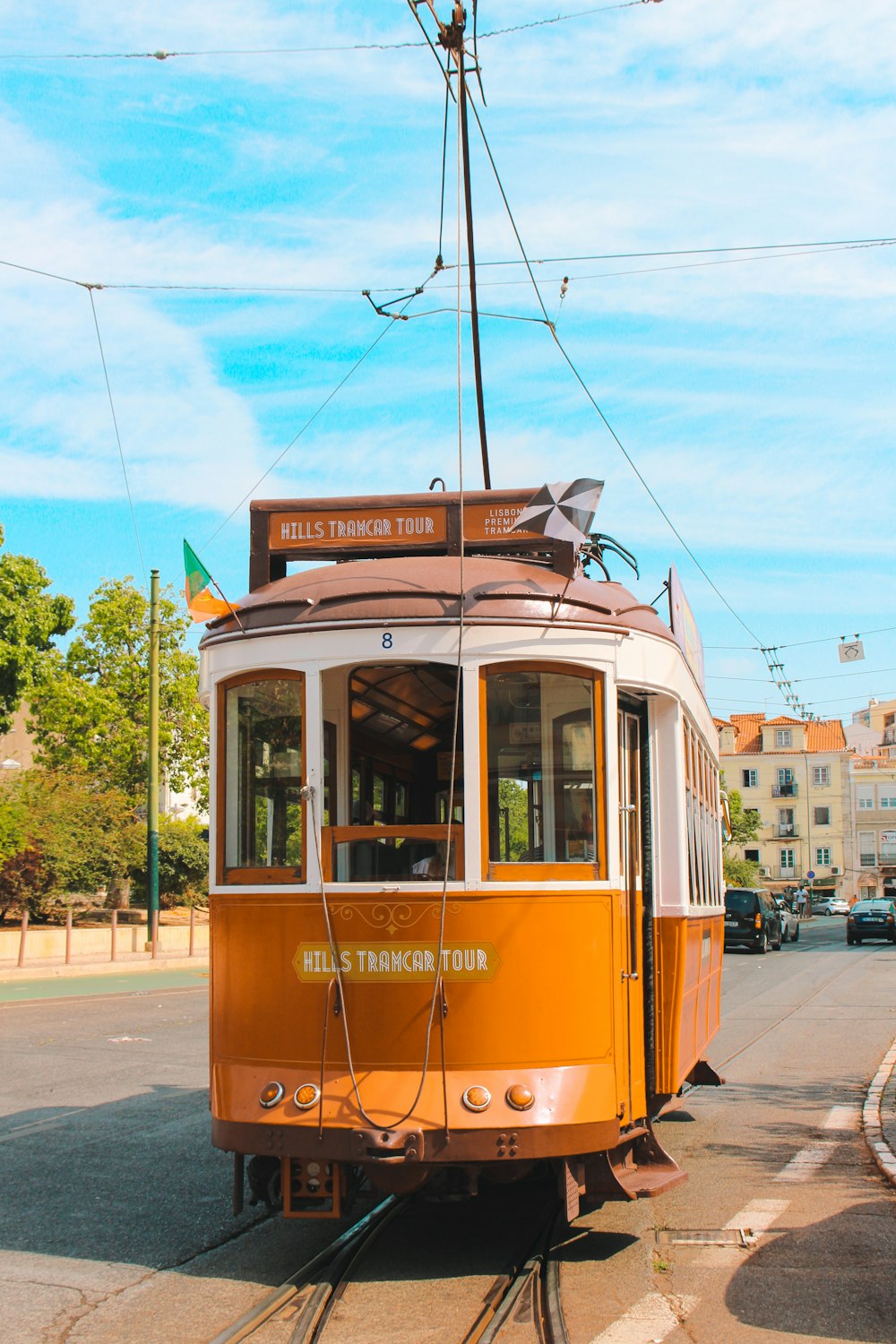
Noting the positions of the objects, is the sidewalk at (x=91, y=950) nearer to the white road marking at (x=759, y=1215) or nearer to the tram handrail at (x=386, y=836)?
the white road marking at (x=759, y=1215)

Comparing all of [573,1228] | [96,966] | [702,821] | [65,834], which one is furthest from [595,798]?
[65,834]

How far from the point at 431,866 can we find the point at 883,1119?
5211 mm

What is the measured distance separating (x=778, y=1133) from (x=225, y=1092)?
190 inches

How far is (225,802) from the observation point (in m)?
6.51

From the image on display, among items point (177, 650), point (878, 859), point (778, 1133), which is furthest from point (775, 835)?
point (778, 1133)

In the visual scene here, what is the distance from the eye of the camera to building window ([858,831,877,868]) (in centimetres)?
9269

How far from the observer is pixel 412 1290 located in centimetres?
567

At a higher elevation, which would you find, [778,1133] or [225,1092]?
[225,1092]

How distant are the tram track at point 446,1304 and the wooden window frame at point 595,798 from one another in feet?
5.41

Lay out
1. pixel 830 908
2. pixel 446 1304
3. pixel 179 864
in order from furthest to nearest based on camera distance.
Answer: pixel 830 908 < pixel 179 864 < pixel 446 1304

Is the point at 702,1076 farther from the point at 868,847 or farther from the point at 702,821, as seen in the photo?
the point at 868,847

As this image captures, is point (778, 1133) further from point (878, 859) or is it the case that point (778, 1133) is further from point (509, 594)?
point (878, 859)

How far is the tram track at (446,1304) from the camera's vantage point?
507cm

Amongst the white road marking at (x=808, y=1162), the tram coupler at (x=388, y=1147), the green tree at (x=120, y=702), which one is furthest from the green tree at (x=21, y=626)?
the tram coupler at (x=388, y=1147)
